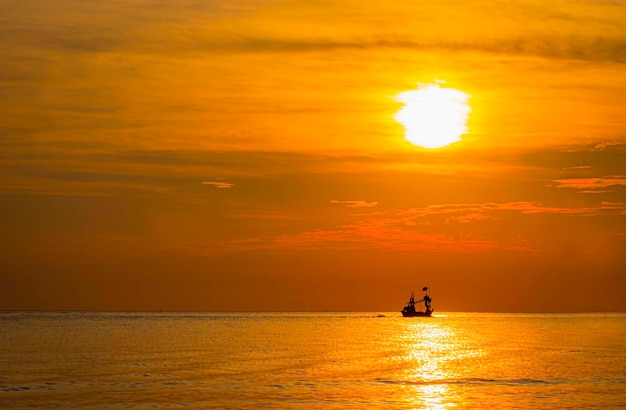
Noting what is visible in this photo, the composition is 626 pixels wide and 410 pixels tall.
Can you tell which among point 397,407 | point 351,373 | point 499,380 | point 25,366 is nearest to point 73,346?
point 25,366

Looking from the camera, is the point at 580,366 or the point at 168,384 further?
the point at 580,366

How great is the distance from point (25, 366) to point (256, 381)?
85.5 feet

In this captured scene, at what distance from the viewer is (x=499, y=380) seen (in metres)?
80.9

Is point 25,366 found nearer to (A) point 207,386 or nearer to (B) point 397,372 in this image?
(A) point 207,386

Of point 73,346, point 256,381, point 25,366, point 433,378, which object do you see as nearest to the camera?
point 256,381

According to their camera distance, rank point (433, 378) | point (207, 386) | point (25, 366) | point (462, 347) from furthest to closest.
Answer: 1. point (462, 347)
2. point (25, 366)
3. point (433, 378)
4. point (207, 386)

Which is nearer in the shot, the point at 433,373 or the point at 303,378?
the point at 303,378

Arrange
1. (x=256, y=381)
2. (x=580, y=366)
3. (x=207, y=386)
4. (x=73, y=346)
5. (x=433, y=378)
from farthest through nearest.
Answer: (x=73, y=346)
(x=580, y=366)
(x=433, y=378)
(x=256, y=381)
(x=207, y=386)

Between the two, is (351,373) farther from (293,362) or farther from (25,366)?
(25,366)

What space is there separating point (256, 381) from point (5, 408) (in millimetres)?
24285

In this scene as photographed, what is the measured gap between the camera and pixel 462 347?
13838cm

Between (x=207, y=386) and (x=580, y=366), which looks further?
(x=580, y=366)

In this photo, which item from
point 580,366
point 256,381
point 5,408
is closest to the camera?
point 5,408

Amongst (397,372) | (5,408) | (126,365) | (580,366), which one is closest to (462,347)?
(580,366)
